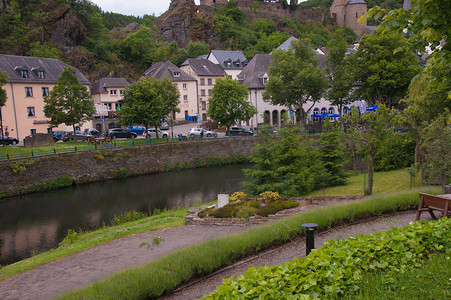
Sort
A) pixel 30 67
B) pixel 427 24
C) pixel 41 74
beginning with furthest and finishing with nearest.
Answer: pixel 41 74 → pixel 30 67 → pixel 427 24

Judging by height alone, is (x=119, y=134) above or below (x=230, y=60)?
below

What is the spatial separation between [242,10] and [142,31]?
50.5m

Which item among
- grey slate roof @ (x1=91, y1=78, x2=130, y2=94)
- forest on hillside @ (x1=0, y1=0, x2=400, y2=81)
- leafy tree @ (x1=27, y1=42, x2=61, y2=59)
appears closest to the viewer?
leafy tree @ (x1=27, y1=42, x2=61, y2=59)

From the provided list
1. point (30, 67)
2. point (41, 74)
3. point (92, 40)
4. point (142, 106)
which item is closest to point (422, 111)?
point (142, 106)

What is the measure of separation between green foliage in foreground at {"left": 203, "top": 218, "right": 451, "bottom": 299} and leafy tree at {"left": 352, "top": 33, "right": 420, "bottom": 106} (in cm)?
4104

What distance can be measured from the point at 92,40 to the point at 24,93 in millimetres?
32907

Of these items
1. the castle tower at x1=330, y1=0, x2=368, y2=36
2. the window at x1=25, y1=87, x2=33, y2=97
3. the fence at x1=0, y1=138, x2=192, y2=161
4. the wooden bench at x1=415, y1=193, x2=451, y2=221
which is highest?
the castle tower at x1=330, y1=0, x2=368, y2=36

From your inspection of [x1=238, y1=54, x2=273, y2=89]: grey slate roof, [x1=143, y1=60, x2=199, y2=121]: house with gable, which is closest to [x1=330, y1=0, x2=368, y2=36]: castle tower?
[x1=238, y1=54, x2=273, y2=89]: grey slate roof

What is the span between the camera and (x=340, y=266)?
5664mm

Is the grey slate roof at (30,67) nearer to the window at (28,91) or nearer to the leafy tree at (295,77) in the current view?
the window at (28,91)

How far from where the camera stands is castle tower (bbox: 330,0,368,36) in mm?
123562

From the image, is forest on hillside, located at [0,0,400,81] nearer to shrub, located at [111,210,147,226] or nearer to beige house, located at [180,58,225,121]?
beige house, located at [180,58,225,121]

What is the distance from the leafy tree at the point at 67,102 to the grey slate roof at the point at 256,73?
2610cm

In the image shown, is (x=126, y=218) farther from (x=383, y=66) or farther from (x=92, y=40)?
(x=92, y=40)
